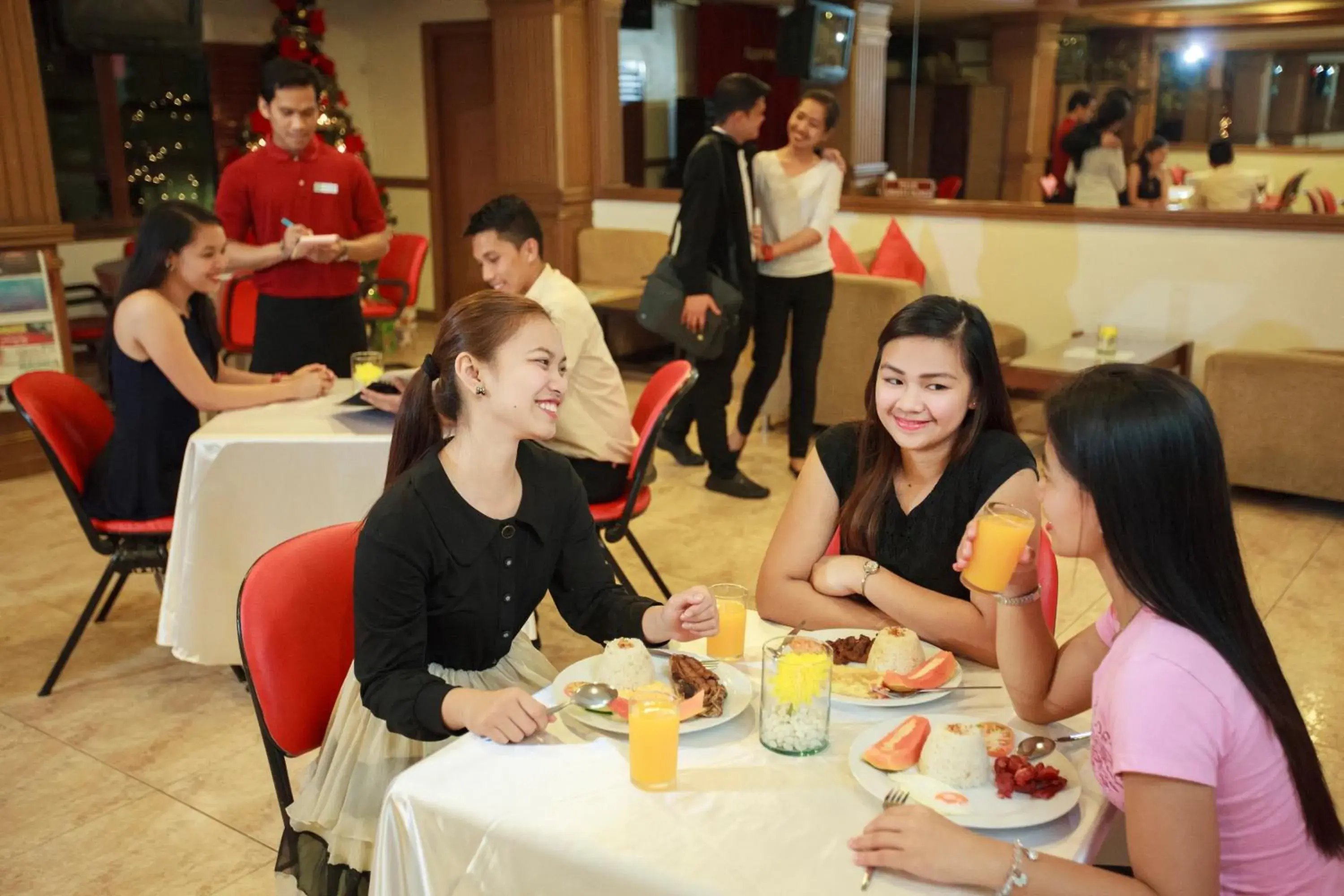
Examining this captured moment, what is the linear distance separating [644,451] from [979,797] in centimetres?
185

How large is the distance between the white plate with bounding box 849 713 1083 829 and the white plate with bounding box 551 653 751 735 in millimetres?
→ 177

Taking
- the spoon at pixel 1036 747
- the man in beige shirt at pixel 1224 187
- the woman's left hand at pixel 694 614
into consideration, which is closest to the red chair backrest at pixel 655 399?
the woman's left hand at pixel 694 614

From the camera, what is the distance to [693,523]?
14.7 feet

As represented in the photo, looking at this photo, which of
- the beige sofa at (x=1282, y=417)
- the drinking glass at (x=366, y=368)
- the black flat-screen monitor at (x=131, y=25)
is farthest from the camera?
the black flat-screen monitor at (x=131, y=25)

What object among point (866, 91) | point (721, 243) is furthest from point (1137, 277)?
point (866, 91)

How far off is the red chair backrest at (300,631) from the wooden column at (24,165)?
382 cm

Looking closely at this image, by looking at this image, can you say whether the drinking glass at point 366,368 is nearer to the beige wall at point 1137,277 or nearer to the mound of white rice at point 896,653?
the mound of white rice at point 896,653

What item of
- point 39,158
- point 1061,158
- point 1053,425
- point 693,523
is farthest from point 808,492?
point 1061,158

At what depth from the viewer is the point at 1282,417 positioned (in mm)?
4562

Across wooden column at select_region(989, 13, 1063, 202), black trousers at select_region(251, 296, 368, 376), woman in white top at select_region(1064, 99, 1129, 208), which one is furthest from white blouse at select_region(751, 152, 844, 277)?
wooden column at select_region(989, 13, 1063, 202)

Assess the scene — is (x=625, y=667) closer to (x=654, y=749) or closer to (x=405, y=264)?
(x=654, y=749)

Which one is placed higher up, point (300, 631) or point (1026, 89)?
point (1026, 89)

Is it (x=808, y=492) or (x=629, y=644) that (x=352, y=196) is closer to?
(x=808, y=492)

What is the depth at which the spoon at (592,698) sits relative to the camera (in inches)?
57.7
